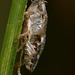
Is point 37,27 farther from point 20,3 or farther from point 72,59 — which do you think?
point 72,59

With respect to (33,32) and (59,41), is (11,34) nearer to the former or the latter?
(33,32)

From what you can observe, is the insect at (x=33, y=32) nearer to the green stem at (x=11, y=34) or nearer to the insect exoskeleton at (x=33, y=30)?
the insect exoskeleton at (x=33, y=30)

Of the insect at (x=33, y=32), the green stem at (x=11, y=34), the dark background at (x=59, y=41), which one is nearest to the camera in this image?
the green stem at (x=11, y=34)

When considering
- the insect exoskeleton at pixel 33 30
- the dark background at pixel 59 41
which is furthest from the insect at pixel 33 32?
the dark background at pixel 59 41

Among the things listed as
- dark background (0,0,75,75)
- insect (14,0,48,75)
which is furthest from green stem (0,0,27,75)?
dark background (0,0,75,75)

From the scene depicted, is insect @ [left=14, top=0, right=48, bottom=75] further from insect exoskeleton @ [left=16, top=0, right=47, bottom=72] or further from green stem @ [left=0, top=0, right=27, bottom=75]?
green stem @ [left=0, top=0, right=27, bottom=75]

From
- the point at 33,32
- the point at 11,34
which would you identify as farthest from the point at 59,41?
the point at 11,34

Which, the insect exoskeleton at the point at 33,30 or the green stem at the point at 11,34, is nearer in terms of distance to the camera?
the green stem at the point at 11,34
